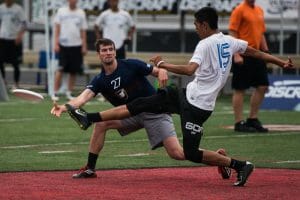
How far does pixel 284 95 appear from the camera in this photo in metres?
21.4

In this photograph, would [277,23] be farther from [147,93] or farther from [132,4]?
[147,93]

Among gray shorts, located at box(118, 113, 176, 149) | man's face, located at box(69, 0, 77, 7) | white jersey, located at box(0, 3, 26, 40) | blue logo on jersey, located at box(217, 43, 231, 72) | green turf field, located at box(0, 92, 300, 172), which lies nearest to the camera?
blue logo on jersey, located at box(217, 43, 231, 72)

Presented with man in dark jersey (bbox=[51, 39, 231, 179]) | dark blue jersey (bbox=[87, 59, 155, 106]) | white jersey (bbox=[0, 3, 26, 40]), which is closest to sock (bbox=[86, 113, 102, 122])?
man in dark jersey (bbox=[51, 39, 231, 179])

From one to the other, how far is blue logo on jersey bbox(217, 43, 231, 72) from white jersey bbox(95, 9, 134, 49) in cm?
1132

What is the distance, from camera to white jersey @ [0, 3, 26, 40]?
25.2m

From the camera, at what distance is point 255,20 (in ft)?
55.8

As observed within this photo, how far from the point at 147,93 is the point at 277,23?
1833 cm

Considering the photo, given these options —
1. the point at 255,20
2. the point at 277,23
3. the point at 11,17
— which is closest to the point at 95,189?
the point at 255,20

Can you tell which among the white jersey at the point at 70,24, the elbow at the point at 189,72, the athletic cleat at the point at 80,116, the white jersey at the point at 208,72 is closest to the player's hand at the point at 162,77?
the white jersey at the point at 208,72

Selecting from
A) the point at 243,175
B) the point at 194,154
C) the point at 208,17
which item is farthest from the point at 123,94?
the point at 243,175

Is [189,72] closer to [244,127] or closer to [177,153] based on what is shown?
[177,153]

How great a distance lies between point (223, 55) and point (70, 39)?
40.4ft

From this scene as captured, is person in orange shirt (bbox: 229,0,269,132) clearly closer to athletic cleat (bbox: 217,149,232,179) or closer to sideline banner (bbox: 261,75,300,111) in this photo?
sideline banner (bbox: 261,75,300,111)

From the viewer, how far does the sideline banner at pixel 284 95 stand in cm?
2128
